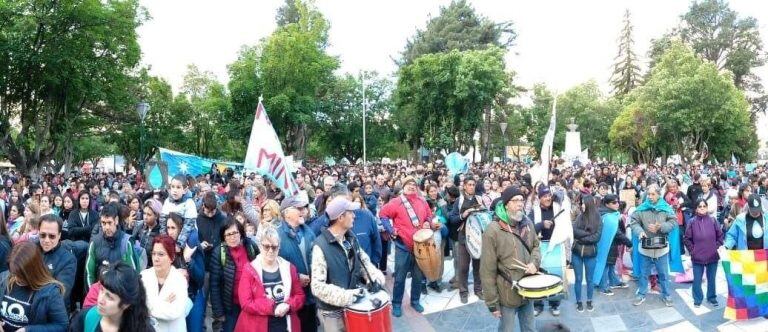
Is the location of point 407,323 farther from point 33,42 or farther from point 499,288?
point 33,42

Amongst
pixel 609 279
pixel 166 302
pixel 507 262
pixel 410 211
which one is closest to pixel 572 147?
pixel 609 279

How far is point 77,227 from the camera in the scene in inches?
303

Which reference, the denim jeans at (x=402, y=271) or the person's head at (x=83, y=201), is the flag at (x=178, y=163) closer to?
the person's head at (x=83, y=201)

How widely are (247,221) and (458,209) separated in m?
2.83

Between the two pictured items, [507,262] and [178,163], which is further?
[178,163]

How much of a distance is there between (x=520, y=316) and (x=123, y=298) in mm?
3687

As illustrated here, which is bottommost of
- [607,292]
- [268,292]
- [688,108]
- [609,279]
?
[607,292]

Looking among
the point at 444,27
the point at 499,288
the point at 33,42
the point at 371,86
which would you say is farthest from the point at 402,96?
the point at 499,288

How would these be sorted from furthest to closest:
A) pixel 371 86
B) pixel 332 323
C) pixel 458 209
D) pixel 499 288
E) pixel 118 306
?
1. pixel 371 86
2. pixel 458 209
3. pixel 499 288
4. pixel 332 323
5. pixel 118 306

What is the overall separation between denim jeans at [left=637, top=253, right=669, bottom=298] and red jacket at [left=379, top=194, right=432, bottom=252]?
119 inches

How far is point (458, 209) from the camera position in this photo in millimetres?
8062

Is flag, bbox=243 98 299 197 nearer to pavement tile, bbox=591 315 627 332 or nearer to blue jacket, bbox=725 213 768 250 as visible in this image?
pavement tile, bbox=591 315 627 332

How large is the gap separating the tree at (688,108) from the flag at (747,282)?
30745mm

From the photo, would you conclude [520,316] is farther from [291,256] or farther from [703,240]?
[703,240]
